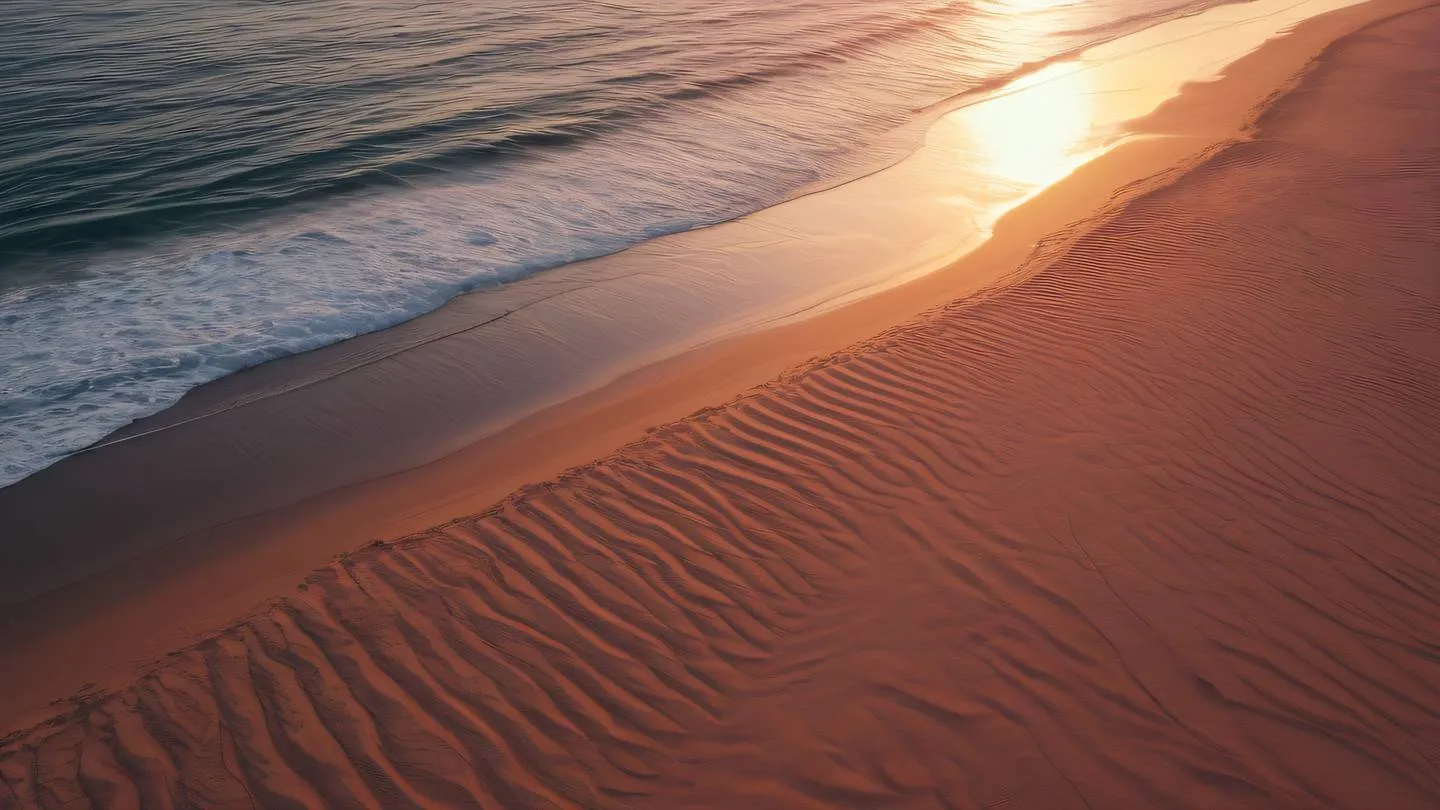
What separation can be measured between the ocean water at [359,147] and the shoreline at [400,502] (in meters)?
1.87

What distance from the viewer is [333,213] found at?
10.9 metres

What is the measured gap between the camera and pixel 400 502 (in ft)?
18.5

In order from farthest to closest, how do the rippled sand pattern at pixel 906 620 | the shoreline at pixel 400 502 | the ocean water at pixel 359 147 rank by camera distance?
the ocean water at pixel 359 147 → the shoreline at pixel 400 502 → the rippled sand pattern at pixel 906 620

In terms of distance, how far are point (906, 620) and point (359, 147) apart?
1189 cm

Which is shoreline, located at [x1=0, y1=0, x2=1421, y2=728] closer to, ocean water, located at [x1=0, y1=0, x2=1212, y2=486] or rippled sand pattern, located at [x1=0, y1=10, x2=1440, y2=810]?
rippled sand pattern, located at [x1=0, y1=10, x2=1440, y2=810]

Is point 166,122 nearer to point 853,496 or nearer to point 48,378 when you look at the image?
A: point 48,378

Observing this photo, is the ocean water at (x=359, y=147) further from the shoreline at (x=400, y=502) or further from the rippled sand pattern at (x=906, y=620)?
the rippled sand pattern at (x=906, y=620)

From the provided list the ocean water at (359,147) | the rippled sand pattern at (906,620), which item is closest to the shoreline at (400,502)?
the rippled sand pattern at (906,620)

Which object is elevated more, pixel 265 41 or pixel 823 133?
pixel 265 41

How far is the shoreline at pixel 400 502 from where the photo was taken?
14.8 feet

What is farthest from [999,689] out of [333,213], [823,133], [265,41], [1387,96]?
[265,41]

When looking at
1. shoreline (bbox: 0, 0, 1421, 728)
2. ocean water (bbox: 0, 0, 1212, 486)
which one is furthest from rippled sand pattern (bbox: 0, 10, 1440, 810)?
ocean water (bbox: 0, 0, 1212, 486)

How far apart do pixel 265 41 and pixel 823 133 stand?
13.2m

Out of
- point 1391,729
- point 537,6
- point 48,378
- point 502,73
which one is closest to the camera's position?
point 1391,729
